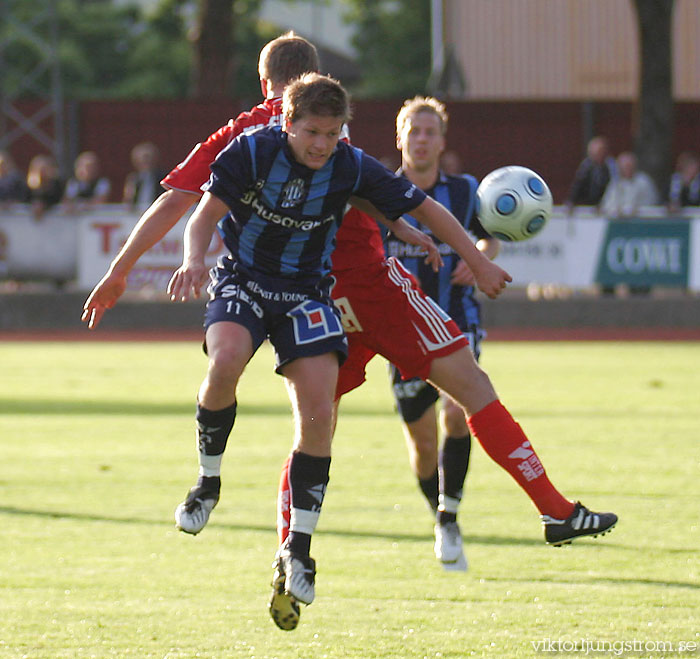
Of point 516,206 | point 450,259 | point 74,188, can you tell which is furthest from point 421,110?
point 74,188

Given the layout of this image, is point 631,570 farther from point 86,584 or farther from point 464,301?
point 86,584

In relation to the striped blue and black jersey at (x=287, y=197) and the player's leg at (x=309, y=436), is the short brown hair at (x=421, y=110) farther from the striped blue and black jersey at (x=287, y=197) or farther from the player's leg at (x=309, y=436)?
the player's leg at (x=309, y=436)

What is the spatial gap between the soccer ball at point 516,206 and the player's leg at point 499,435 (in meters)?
0.85

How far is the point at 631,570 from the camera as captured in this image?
6.70 m

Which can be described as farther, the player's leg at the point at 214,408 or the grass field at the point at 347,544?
the player's leg at the point at 214,408

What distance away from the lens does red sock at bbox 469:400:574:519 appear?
5.95 meters

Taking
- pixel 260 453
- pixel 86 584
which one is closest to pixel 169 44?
pixel 260 453

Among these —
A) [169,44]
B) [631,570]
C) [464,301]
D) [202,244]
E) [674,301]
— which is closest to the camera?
[202,244]

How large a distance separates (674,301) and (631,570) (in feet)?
48.6

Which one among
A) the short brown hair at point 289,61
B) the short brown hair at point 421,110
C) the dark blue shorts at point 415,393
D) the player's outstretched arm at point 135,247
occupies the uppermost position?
the short brown hair at point 289,61

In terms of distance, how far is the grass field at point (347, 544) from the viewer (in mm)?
5551

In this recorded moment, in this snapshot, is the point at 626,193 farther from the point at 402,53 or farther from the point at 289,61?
the point at 402,53

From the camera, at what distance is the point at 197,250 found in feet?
18.3

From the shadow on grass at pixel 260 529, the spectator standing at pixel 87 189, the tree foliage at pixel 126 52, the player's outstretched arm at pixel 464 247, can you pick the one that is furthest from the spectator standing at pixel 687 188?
the tree foliage at pixel 126 52
